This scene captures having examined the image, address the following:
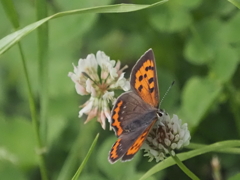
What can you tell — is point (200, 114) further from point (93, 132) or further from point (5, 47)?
point (5, 47)

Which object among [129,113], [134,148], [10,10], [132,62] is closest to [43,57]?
[10,10]

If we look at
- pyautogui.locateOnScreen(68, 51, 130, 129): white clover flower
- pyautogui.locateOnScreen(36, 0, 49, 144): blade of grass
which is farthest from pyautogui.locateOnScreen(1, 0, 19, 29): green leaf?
pyautogui.locateOnScreen(68, 51, 130, 129): white clover flower

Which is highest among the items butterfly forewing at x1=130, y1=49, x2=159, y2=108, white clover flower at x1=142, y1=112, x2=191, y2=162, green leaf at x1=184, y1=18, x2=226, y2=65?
Answer: butterfly forewing at x1=130, y1=49, x2=159, y2=108

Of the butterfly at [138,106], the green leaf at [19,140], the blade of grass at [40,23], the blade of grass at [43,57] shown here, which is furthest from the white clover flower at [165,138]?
the green leaf at [19,140]

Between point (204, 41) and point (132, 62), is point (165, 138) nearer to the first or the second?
point (204, 41)

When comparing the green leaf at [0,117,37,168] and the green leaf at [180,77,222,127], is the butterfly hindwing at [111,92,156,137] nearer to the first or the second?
the green leaf at [180,77,222,127]
